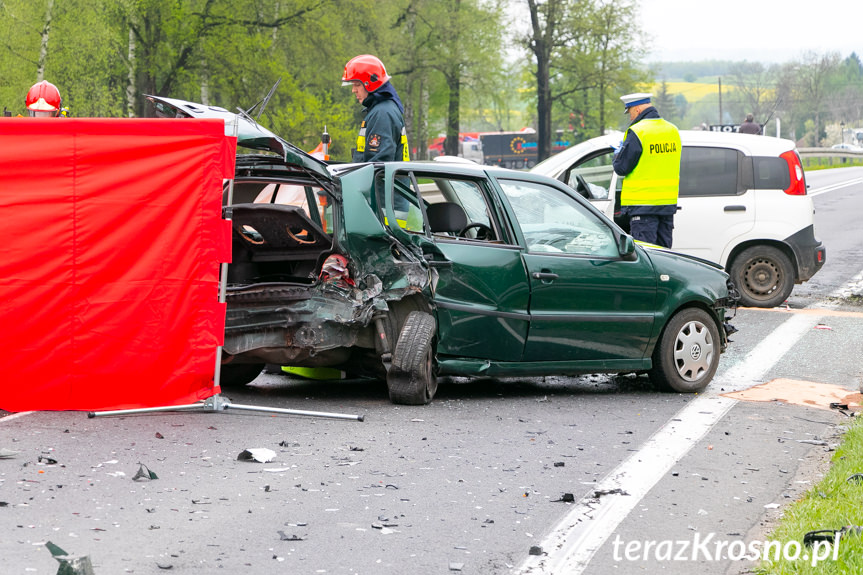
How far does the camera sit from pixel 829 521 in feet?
15.2

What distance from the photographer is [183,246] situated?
6.59 meters

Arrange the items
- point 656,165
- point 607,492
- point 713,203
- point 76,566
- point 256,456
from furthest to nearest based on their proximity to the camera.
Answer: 1. point 713,203
2. point 656,165
3. point 256,456
4. point 607,492
5. point 76,566

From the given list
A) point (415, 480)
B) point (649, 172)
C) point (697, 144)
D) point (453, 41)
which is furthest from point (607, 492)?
point (453, 41)

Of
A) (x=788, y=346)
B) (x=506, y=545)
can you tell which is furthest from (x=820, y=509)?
(x=788, y=346)

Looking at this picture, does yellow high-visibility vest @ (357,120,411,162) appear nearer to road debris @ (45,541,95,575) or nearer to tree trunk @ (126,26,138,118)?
road debris @ (45,541,95,575)

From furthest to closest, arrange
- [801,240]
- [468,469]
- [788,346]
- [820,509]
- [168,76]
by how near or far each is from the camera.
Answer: [168,76] → [801,240] → [788,346] → [468,469] → [820,509]

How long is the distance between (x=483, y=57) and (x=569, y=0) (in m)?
4.21

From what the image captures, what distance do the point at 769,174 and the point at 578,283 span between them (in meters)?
5.47

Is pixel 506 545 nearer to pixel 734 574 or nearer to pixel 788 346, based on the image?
pixel 734 574

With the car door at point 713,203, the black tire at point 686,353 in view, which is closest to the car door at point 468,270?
the black tire at point 686,353

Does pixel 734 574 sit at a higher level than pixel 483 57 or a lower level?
lower

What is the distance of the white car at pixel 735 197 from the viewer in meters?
12.1

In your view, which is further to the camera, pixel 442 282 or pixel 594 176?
pixel 594 176

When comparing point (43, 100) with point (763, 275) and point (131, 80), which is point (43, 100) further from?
point (131, 80)
